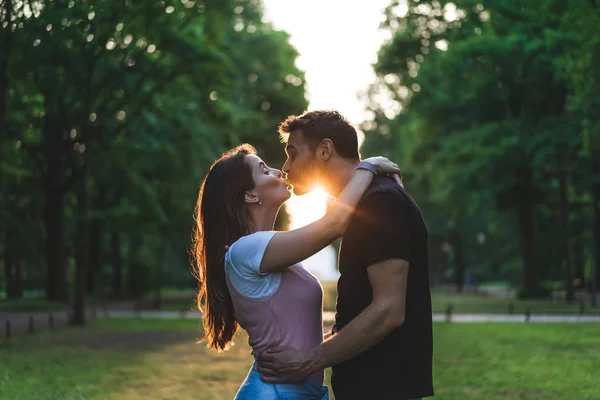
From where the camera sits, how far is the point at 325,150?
371cm

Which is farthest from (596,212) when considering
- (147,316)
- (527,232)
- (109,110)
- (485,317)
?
(109,110)

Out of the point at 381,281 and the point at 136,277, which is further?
the point at 136,277

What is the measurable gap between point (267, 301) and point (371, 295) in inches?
16.7

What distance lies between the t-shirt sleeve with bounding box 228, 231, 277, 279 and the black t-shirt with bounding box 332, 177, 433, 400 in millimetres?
312

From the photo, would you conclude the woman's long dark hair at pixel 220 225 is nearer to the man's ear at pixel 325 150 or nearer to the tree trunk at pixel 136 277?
the man's ear at pixel 325 150

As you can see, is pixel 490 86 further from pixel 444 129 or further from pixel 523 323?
pixel 523 323

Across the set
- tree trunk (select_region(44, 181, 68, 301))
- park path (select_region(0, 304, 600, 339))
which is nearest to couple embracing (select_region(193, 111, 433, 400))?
→ park path (select_region(0, 304, 600, 339))

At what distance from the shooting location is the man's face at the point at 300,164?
3734 millimetres

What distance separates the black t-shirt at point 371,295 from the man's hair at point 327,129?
0.80 ft

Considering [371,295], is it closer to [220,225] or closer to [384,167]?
[384,167]

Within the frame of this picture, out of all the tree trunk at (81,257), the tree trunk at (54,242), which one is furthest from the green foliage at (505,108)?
the tree trunk at (54,242)

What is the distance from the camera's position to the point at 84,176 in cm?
2884

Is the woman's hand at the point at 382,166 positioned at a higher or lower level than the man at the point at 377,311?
higher

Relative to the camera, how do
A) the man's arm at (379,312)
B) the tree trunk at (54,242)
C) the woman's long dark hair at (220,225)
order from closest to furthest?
the man's arm at (379,312) < the woman's long dark hair at (220,225) < the tree trunk at (54,242)
